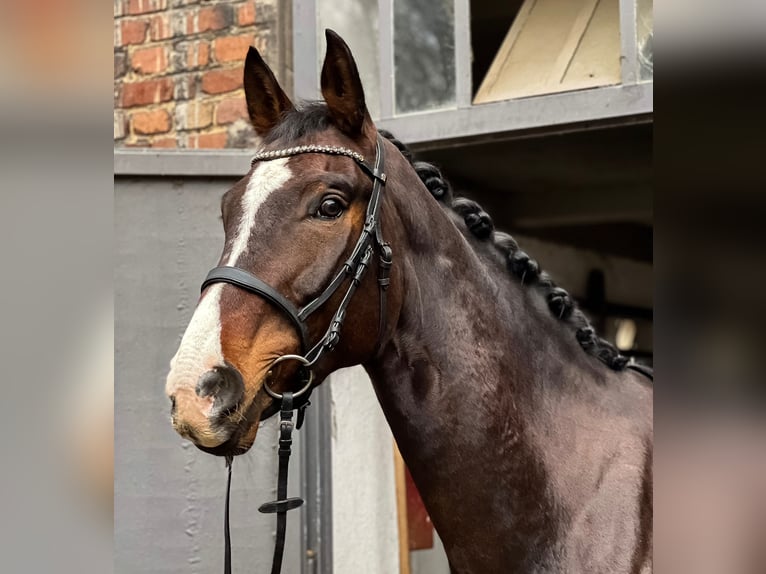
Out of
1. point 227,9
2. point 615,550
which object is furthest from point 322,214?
point 227,9

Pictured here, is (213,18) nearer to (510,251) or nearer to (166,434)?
(166,434)

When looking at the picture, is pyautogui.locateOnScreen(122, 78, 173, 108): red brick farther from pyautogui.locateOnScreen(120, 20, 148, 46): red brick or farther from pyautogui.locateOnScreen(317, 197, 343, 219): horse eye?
pyautogui.locateOnScreen(317, 197, 343, 219): horse eye

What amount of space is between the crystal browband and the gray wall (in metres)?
1.84

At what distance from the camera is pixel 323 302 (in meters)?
1.75

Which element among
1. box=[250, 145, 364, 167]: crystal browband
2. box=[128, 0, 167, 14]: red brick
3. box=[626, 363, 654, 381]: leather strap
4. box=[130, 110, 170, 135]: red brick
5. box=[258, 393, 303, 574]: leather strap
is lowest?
box=[258, 393, 303, 574]: leather strap

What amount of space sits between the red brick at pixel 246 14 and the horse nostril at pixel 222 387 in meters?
2.63

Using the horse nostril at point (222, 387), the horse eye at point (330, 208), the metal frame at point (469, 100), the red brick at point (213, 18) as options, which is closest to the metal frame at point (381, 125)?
the metal frame at point (469, 100)

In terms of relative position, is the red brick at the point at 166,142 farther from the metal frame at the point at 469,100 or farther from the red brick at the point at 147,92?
the metal frame at the point at 469,100

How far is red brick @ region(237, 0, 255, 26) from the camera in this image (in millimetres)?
3781

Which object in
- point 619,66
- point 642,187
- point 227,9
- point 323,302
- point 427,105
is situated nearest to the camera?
point 323,302

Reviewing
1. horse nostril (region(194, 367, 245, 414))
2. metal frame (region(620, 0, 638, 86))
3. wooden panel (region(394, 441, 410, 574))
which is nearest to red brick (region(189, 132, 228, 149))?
wooden panel (region(394, 441, 410, 574))
